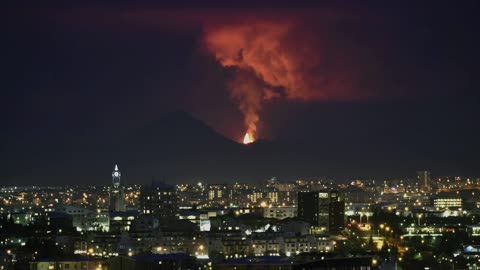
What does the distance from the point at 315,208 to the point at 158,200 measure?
512 centimetres

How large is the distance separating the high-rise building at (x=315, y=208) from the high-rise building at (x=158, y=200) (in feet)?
13.7

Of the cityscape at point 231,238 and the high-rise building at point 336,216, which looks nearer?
the cityscape at point 231,238

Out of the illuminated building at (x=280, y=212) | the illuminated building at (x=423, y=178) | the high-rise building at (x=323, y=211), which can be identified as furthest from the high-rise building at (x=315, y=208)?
the illuminated building at (x=423, y=178)

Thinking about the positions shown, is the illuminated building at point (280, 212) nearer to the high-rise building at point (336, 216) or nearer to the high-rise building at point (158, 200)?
the high-rise building at point (336, 216)

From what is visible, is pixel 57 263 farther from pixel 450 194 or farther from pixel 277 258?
pixel 450 194

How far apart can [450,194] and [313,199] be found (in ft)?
93.7

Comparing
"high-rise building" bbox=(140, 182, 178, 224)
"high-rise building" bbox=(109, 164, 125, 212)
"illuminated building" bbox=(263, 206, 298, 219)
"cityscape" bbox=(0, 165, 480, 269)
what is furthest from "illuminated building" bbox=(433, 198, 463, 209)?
"high-rise building" bbox=(140, 182, 178, 224)

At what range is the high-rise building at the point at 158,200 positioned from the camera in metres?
38.6

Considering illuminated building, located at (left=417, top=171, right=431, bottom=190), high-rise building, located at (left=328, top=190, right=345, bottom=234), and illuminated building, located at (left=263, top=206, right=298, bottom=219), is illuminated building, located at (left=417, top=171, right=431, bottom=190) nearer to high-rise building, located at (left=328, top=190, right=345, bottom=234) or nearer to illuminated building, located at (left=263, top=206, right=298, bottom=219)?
illuminated building, located at (left=263, top=206, right=298, bottom=219)

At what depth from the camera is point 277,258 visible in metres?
22.8

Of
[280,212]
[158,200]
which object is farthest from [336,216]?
[280,212]

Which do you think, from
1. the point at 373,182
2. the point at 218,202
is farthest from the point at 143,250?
the point at 373,182

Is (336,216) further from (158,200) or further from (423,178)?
(423,178)

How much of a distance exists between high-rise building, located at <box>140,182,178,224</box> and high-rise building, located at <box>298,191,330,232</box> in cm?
418
